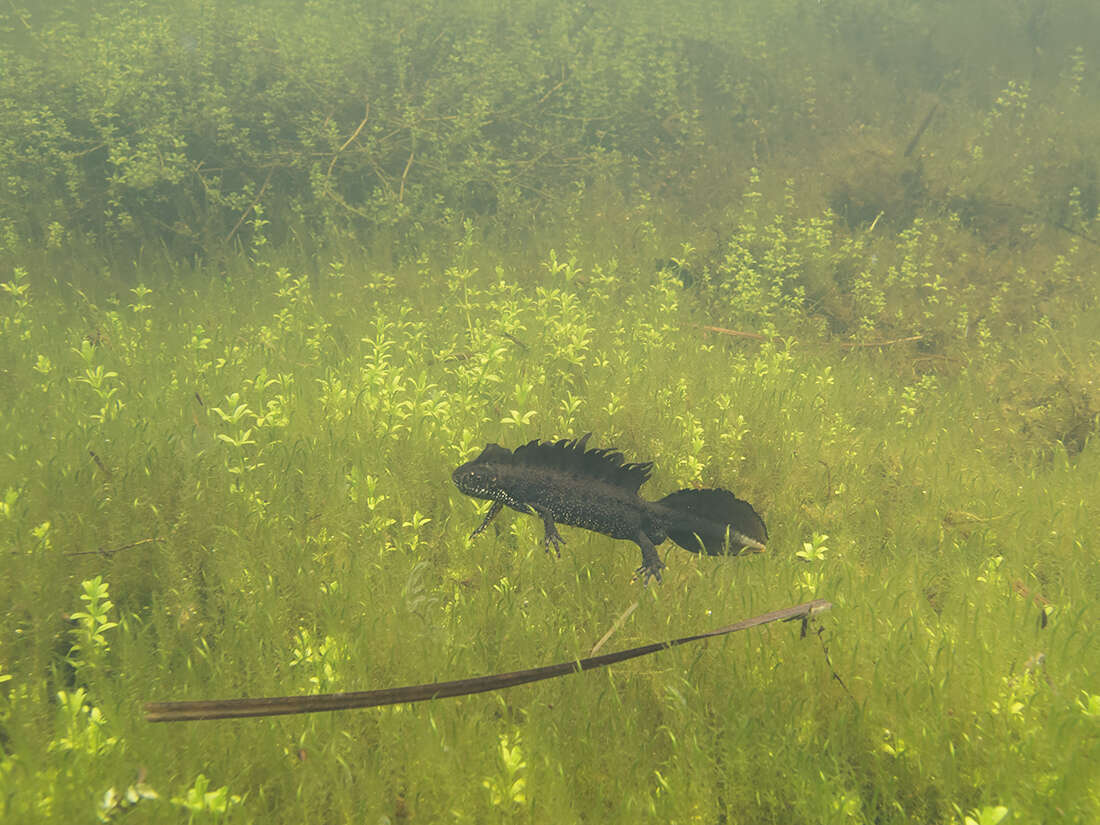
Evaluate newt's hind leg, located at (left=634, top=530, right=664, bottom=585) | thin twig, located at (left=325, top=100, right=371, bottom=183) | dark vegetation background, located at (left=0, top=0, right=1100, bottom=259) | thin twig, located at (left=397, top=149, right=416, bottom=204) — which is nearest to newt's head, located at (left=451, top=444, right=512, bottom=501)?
newt's hind leg, located at (left=634, top=530, right=664, bottom=585)

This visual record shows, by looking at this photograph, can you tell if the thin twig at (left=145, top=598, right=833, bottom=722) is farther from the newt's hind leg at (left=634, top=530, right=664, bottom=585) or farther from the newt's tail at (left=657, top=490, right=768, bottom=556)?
the newt's tail at (left=657, top=490, right=768, bottom=556)

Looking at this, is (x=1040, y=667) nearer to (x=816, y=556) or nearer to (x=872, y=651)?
(x=872, y=651)

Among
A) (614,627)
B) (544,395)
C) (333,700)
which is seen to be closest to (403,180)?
(544,395)

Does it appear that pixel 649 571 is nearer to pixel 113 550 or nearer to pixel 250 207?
pixel 113 550

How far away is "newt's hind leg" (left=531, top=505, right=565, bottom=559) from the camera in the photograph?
363 cm

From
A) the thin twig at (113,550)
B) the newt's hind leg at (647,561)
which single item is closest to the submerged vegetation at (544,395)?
the thin twig at (113,550)

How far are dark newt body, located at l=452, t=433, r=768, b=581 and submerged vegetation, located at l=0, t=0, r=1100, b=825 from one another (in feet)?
0.70

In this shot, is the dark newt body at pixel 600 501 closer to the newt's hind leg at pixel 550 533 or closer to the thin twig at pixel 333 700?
the newt's hind leg at pixel 550 533

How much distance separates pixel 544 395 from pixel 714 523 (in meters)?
2.42

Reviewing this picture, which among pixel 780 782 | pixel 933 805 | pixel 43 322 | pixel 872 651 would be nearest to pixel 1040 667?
pixel 872 651

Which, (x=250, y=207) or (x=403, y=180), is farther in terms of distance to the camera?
(x=403, y=180)

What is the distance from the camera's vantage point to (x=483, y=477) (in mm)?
3844

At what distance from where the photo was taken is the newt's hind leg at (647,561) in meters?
3.47

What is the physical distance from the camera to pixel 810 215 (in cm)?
1088
